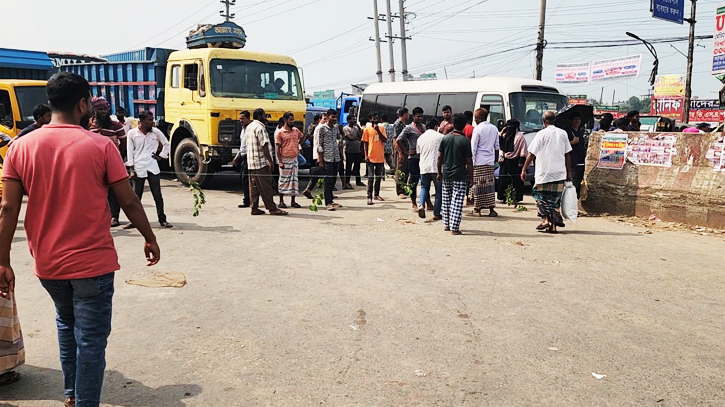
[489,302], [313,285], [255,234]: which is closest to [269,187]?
[255,234]

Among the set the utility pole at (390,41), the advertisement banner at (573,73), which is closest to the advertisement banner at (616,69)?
the advertisement banner at (573,73)

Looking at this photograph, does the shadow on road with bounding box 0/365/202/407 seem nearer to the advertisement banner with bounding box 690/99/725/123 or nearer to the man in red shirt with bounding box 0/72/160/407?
the man in red shirt with bounding box 0/72/160/407

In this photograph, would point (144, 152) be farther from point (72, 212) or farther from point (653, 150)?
point (653, 150)

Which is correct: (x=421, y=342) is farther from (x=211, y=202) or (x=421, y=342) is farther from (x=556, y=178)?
(x=211, y=202)

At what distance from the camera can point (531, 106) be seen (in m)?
13.5

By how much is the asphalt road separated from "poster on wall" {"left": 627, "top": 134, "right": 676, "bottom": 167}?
173 centimetres

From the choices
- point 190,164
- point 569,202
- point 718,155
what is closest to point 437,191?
point 569,202

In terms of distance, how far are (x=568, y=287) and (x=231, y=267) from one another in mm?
3502

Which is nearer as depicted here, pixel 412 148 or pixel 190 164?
pixel 412 148

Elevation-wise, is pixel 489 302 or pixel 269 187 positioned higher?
pixel 269 187

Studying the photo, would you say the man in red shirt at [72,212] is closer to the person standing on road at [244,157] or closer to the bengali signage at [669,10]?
the person standing on road at [244,157]

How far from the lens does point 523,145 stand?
11.1m

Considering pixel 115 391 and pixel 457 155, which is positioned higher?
pixel 457 155

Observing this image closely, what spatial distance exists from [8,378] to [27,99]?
10.3m
